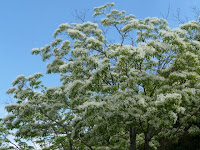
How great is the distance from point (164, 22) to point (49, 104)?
300 inches

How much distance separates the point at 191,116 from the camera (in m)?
11.4

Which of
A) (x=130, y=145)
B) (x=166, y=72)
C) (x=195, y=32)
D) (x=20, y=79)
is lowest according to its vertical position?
(x=130, y=145)

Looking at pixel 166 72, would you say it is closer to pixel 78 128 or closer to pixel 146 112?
pixel 146 112

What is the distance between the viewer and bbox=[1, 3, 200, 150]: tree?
868 centimetres

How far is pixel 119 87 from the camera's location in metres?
10.2

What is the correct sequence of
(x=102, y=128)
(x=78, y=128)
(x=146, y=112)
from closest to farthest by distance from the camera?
1. (x=146, y=112)
2. (x=102, y=128)
3. (x=78, y=128)

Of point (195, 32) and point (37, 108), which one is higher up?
point (195, 32)

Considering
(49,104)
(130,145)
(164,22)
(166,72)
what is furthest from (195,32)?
(49,104)

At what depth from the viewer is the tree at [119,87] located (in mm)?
8680

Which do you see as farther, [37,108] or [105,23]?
[105,23]

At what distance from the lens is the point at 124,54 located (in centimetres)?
877

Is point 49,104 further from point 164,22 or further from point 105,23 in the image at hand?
point 164,22

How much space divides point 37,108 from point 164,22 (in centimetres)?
820

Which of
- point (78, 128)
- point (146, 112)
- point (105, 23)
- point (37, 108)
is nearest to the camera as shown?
point (146, 112)
